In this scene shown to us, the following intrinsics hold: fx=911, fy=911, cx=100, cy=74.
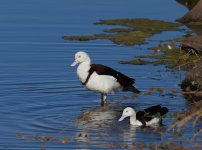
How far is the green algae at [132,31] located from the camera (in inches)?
950

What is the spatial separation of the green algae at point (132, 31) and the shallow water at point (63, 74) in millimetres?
320

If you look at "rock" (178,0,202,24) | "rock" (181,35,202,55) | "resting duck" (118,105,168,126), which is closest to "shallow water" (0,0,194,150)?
"resting duck" (118,105,168,126)

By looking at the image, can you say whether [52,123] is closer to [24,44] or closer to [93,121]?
[93,121]

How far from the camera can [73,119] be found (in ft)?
54.2

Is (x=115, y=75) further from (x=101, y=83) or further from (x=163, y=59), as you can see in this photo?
(x=163, y=59)

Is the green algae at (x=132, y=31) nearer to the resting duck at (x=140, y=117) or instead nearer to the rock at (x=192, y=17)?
the rock at (x=192, y=17)

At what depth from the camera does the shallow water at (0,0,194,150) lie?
602 inches

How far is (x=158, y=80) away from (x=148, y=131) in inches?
170

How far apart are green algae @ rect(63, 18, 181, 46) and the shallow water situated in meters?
0.32

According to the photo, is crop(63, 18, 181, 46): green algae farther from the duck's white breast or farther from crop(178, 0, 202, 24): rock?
the duck's white breast

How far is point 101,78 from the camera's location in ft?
60.1

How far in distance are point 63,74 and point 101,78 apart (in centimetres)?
228

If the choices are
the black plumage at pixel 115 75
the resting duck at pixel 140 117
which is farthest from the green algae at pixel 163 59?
the resting duck at pixel 140 117

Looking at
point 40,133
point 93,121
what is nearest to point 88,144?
point 40,133
